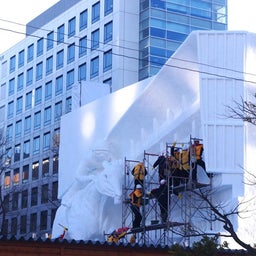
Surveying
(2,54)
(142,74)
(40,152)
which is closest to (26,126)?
(40,152)

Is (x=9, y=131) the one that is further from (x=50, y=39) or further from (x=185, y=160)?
(x=185, y=160)

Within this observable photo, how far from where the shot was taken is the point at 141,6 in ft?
203

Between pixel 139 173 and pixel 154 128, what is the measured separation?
2754 millimetres

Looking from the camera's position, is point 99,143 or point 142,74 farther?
point 142,74

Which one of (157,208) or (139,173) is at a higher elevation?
(139,173)

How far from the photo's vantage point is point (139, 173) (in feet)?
105

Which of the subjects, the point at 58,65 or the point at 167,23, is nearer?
the point at 167,23

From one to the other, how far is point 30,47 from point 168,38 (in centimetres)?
1735

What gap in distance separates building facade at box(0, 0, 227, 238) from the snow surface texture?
699 inches

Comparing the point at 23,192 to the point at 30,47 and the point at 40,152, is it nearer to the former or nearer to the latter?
the point at 40,152

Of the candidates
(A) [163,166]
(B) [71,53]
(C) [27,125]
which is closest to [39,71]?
(C) [27,125]

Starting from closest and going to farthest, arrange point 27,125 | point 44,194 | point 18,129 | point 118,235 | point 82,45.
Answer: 1. point 118,235
2. point 82,45
3. point 44,194
4. point 27,125
5. point 18,129

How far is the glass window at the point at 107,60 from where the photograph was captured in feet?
202

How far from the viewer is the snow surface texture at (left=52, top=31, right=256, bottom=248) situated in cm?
2825
